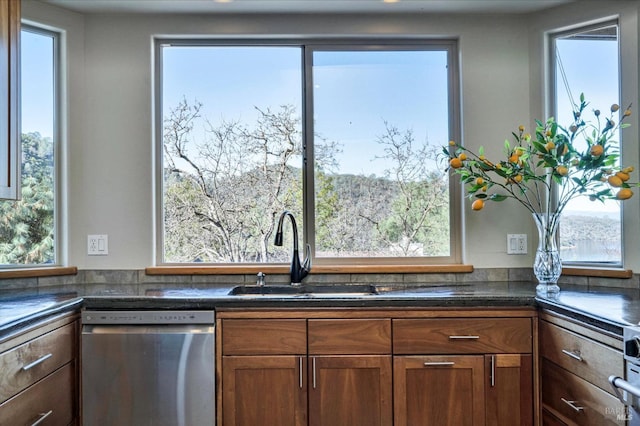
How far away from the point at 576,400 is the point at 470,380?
1.31ft

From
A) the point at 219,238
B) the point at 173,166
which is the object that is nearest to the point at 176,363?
the point at 219,238

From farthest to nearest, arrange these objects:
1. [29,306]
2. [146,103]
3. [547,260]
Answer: [146,103] → [547,260] → [29,306]

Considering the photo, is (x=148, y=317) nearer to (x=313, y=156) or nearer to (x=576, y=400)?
(x=313, y=156)

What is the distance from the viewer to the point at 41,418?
165 centimetres

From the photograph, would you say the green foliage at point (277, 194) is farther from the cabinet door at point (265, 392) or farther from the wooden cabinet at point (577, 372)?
the wooden cabinet at point (577, 372)

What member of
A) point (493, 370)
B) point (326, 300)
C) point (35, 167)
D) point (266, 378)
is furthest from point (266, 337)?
point (35, 167)

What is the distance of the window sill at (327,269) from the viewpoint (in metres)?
2.40

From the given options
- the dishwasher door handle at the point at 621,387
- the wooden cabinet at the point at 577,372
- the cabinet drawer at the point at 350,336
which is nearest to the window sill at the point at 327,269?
the cabinet drawer at the point at 350,336

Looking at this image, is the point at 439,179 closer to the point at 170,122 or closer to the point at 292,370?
the point at 292,370

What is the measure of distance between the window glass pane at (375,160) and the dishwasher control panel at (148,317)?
81cm

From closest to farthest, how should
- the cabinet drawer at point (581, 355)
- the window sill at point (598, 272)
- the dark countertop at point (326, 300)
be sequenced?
1. the cabinet drawer at point (581, 355)
2. the dark countertop at point (326, 300)
3. the window sill at point (598, 272)

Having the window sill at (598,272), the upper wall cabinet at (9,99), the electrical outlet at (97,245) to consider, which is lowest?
the window sill at (598,272)

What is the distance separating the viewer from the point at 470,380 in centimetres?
190

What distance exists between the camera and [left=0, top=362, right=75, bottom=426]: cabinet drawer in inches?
58.7
